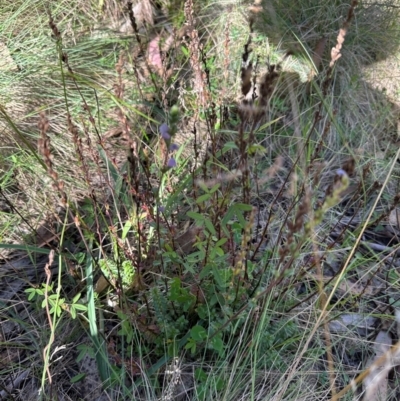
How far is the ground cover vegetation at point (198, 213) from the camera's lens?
140 cm

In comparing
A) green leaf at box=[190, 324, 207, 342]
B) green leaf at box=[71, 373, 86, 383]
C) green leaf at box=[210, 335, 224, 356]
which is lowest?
green leaf at box=[71, 373, 86, 383]

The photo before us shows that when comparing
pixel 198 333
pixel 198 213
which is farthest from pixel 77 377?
pixel 198 213

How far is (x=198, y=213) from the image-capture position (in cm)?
141

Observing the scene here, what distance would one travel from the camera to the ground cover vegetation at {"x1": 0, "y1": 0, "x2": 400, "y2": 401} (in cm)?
140

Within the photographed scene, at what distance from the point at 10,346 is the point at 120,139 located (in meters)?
1.17

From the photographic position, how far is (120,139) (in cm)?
234

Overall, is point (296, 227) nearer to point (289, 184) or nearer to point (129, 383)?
point (129, 383)

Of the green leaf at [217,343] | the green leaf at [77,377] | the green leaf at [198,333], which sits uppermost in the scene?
the green leaf at [198,333]

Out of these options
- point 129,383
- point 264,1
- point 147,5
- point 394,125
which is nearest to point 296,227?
point 129,383

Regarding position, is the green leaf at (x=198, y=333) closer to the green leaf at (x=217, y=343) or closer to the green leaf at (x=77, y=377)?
the green leaf at (x=217, y=343)

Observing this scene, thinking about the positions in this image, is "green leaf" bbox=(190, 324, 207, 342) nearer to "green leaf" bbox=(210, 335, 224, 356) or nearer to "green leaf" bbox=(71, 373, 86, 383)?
"green leaf" bbox=(210, 335, 224, 356)

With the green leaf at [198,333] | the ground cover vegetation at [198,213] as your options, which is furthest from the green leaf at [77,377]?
the green leaf at [198,333]

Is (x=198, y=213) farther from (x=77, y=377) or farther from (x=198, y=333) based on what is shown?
(x=77, y=377)

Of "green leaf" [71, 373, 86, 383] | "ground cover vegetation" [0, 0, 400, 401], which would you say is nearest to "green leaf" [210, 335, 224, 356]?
"ground cover vegetation" [0, 0, 400, 401]
